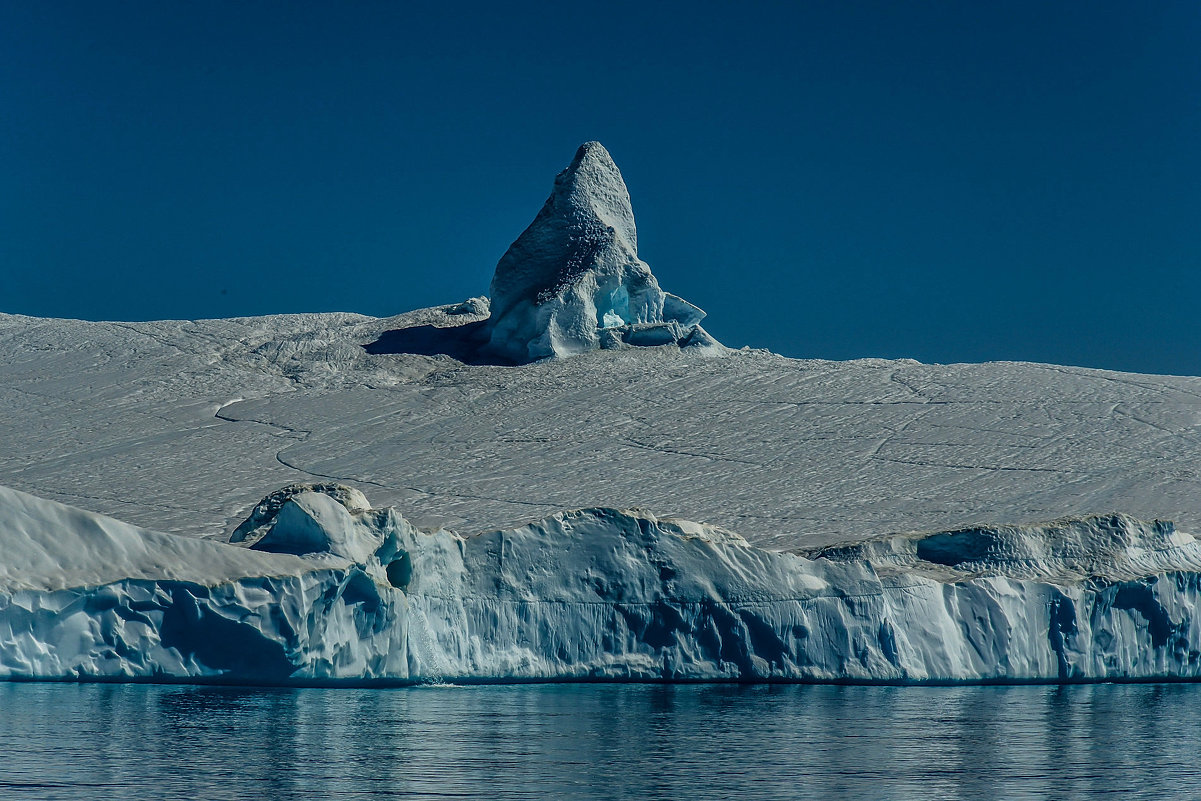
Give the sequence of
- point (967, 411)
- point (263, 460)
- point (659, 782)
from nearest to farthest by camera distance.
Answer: point (659, 782) < point (263, 460) < point (967, 411)

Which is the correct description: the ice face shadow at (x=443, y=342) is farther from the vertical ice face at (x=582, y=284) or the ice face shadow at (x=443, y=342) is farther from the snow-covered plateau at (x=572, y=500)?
the vertical ice face at (x=582, y=284)

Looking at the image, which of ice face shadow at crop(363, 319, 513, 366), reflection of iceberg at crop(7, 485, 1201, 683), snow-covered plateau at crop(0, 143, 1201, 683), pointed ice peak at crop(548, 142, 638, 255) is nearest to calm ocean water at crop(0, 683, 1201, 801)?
reflection of iceberg at crop(7, 485, 1201, 683)

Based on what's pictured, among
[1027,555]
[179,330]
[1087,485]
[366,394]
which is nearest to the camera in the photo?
[1027,555]

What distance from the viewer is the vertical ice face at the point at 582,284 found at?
3547cm

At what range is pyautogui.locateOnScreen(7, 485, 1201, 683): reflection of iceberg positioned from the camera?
13.5 metres

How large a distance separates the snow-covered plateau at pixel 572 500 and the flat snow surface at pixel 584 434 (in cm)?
11

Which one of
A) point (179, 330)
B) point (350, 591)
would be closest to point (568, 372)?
point (179, 330)

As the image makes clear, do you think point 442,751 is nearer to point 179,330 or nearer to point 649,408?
point 649,408

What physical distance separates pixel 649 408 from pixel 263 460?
29.5ft

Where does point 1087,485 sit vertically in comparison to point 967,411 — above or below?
below

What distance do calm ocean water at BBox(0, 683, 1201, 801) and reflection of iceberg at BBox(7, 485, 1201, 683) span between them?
0.44 metres

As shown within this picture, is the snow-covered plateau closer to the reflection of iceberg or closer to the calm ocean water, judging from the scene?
the reflection of iceberg

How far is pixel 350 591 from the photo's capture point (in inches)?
580

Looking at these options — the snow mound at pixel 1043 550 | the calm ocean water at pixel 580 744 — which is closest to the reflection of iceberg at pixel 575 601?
the snow mound at pixel 1043 550
